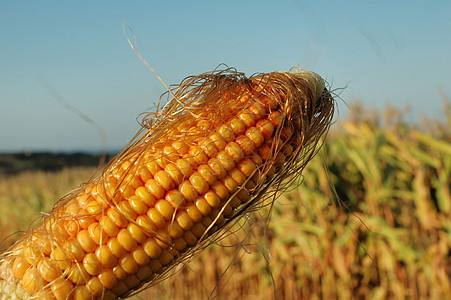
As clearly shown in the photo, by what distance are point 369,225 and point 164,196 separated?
14.3 ft

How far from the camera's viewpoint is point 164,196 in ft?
4.74

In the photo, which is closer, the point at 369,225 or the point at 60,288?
the point at 60,288

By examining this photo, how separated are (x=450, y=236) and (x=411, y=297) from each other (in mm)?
945

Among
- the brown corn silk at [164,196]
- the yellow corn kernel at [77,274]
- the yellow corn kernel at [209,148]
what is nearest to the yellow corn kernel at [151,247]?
the brown corn silk at [164,196]

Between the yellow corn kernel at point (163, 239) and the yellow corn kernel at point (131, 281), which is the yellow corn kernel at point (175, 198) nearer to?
the yellow corn kernel at point (163, 239)

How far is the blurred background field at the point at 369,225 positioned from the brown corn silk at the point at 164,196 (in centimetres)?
Result: 315

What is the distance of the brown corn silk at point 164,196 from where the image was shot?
141 centimetres

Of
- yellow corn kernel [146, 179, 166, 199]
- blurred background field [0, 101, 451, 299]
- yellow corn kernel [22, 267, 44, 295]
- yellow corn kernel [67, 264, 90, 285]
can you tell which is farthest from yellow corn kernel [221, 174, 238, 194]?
blurred background field [0, 101, 451, 299]

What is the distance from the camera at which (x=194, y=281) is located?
7125mm

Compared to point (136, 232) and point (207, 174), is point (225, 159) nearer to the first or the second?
point (207, 174)

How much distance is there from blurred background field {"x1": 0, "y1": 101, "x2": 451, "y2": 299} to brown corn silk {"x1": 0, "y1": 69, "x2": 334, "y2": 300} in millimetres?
3151

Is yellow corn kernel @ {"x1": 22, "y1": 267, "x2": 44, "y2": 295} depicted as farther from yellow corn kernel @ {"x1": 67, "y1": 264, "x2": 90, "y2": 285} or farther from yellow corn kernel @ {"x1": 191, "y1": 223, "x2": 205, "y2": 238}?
yellow corn kernel @ {"x1": 191, "y1": 223, "x2": 205, "y2": 238}

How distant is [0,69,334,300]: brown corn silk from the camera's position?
1413 millimetres

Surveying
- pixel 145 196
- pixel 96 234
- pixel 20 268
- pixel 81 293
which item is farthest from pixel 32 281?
pixel 145 196
